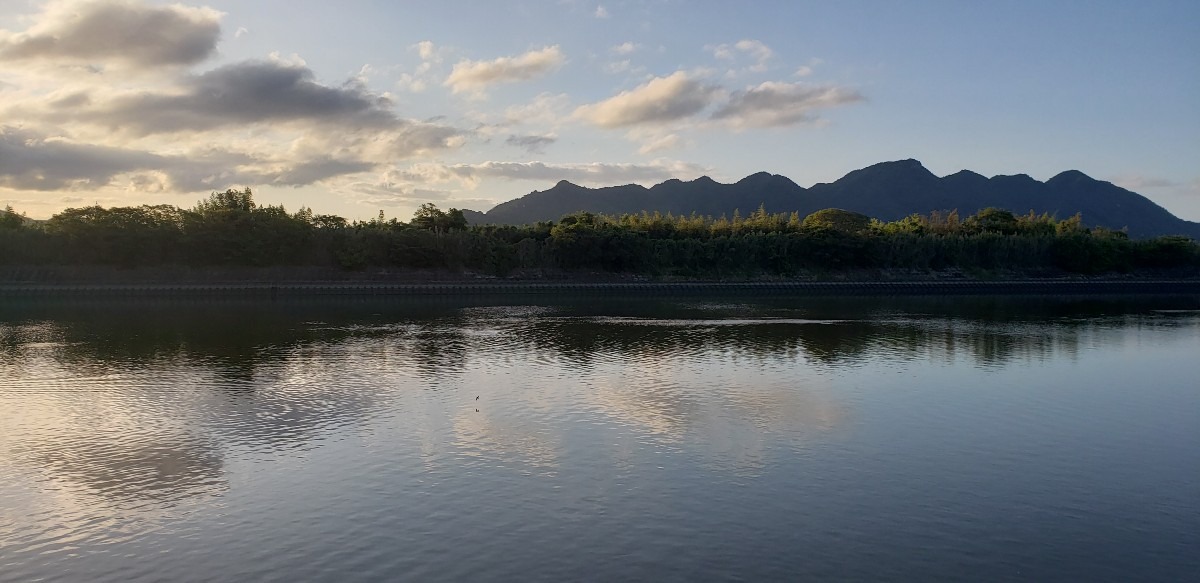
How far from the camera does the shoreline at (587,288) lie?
79.4 m

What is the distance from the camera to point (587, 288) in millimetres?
91375

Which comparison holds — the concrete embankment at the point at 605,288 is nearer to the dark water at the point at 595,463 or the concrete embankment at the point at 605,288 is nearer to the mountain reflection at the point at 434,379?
the mountain reflection at the point at 434,379

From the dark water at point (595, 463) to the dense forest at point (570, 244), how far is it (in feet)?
175

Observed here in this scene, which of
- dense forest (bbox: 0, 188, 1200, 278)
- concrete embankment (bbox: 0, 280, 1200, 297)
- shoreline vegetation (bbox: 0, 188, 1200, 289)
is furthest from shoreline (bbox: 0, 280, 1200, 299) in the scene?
dense forest (bbox: 0, 188, 1200, 278)

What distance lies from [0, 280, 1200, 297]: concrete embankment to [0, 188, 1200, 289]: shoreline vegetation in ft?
9.37

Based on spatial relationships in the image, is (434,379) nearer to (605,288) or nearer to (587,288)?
(587,288)

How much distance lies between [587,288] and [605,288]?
7.53 feet

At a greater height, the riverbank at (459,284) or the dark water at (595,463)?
the riverbank at (459,284)

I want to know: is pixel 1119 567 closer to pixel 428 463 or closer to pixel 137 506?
pixel 428 463

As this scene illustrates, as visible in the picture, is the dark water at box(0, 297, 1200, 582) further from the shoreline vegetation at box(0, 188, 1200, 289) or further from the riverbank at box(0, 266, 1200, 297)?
the shoreline vegetation at box(0, 188, 1200, 289)

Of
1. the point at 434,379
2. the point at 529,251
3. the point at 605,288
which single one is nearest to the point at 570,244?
the point at 529,251

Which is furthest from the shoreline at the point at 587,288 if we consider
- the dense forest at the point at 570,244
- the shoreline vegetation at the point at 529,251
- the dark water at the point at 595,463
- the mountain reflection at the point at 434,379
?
the dark water at the point at 595,463

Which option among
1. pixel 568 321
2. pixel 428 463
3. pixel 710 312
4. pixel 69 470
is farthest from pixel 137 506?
pixel 710 312

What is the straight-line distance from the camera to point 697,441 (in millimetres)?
21359
